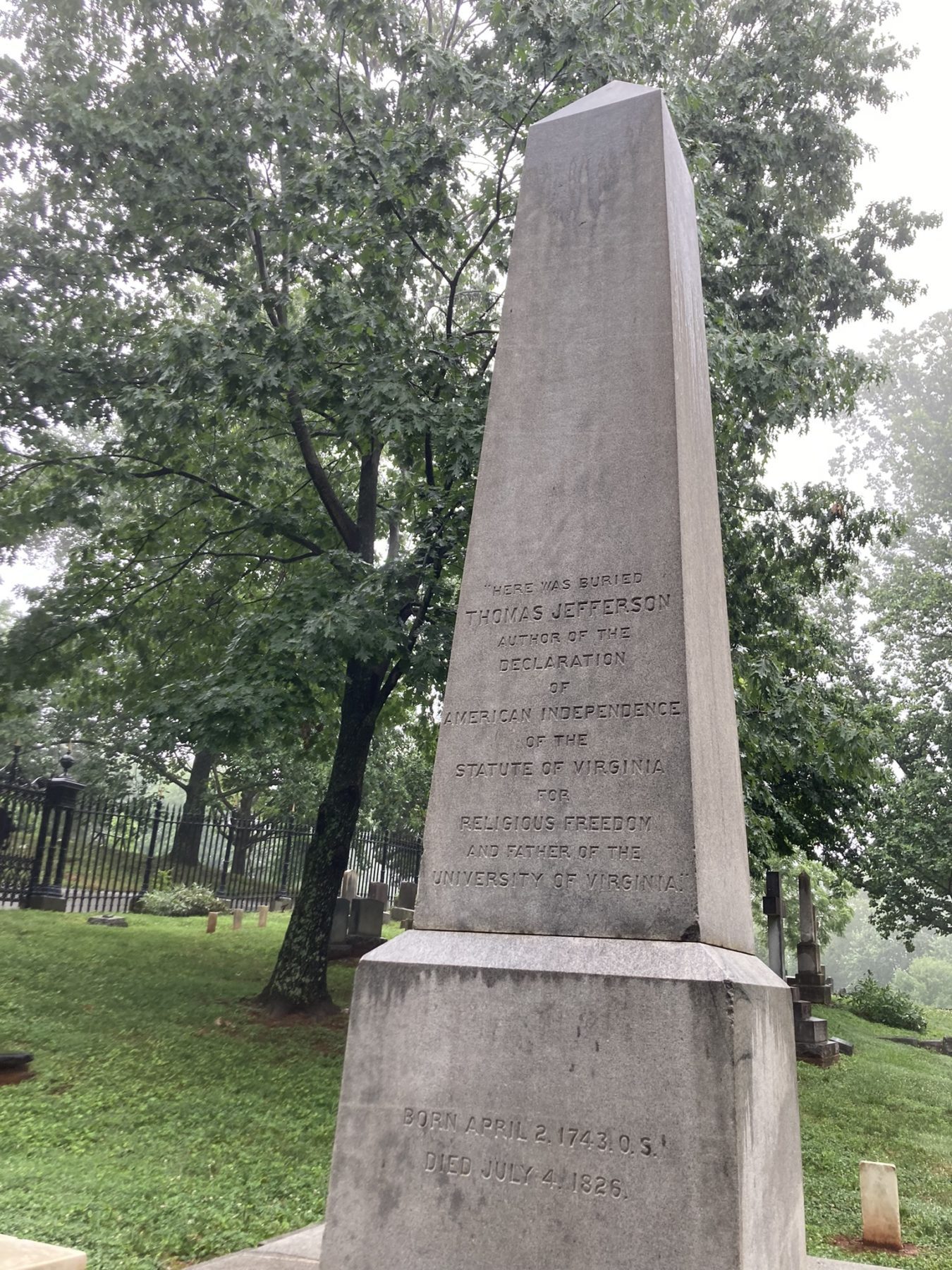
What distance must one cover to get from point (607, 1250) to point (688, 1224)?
251 mm

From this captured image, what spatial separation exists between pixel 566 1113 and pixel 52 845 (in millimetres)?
16924

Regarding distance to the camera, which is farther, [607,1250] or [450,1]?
[450,1]

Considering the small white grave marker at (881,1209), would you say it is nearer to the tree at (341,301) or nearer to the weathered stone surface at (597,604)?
the weathered stone surface at (597,604)

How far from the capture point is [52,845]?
Answer: 17641 millimetres

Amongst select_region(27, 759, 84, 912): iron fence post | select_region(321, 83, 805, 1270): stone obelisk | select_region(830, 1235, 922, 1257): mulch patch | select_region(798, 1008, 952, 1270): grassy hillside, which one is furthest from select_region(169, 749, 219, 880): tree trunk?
select_region(321, 83, 805, 1270): stone obelisk

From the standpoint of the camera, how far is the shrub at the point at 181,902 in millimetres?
20359

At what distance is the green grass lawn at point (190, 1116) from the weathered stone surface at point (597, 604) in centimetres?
88

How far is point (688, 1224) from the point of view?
263cm

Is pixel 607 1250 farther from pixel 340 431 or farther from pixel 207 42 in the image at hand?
pixel 207 42

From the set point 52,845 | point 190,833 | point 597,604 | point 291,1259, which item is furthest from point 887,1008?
point 597,604

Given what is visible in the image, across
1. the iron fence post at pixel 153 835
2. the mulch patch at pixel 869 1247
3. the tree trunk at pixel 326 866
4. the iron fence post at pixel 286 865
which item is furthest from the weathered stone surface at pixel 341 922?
the mulch patch at pixel 869 1247

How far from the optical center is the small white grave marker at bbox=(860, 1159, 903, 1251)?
577 centimetres

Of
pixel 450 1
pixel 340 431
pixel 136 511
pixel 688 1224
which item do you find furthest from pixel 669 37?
pixel 688 1224

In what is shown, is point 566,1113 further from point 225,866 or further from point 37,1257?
point 225,866
